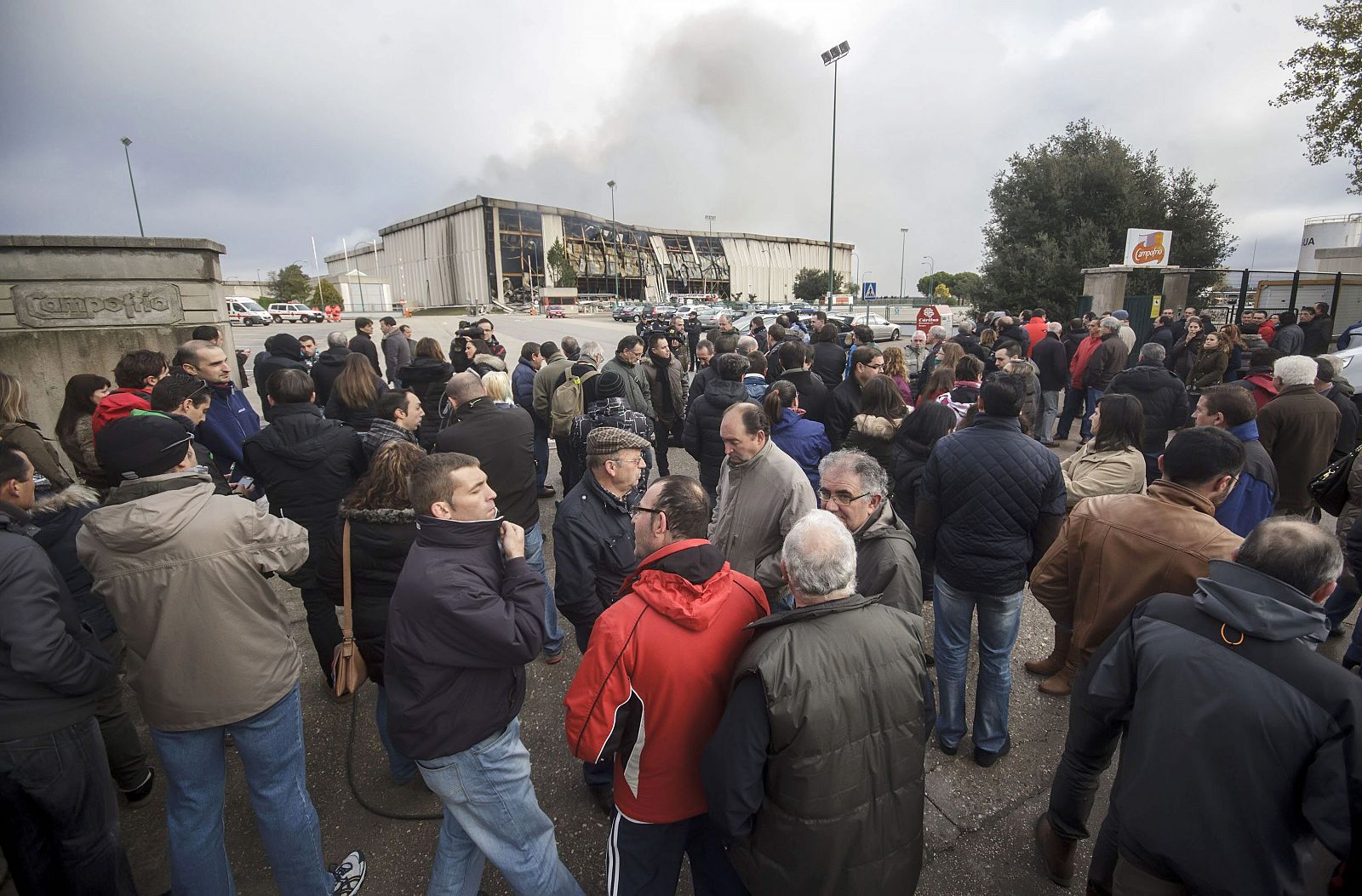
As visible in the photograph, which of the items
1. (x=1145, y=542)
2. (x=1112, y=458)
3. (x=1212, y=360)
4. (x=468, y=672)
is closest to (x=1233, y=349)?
(x=1212, y=360)

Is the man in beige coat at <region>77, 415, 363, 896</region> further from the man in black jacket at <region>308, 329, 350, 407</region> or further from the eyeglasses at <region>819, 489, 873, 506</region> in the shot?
the man in black jacket at <region>308, 329, 350, 407</region>

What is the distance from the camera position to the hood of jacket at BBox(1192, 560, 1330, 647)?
5.25ft

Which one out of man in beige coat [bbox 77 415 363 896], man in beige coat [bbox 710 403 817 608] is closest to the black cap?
man in beige coat [bbox 77 415 363 896]

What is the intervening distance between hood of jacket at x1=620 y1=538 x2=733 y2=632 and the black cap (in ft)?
5.60

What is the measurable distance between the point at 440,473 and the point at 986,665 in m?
2.70

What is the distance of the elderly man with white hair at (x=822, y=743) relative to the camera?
5.37 ft

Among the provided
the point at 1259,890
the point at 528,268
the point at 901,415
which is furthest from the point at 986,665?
the point at 528,268

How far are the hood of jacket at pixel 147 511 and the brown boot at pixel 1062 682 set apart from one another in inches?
171

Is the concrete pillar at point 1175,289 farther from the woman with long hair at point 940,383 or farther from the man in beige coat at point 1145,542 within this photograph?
the man in beige coat at point 1145,542

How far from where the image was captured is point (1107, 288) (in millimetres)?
14539

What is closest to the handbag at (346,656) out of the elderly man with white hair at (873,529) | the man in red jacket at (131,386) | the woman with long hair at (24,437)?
the elderly man with white hair at (873,529)

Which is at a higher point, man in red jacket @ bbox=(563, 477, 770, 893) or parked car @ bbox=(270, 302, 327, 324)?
parked car @ bbox=(270, 302, 327, 324)

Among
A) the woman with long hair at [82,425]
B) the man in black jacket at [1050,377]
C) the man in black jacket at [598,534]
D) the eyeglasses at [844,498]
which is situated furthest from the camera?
the man in black jacket at [1050,377]

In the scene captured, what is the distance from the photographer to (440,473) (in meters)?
2.09
